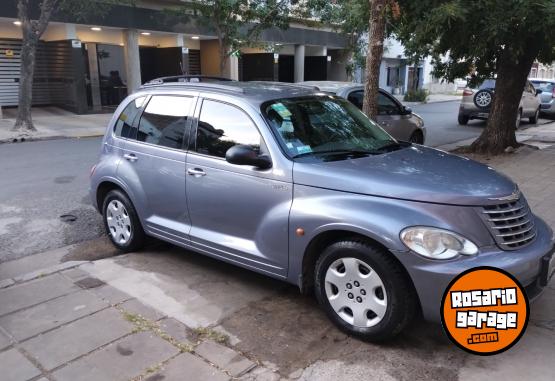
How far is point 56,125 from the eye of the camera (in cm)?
1641

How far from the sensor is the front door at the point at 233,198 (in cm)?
373

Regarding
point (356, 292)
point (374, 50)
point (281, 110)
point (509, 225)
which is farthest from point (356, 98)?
point (356, 292)

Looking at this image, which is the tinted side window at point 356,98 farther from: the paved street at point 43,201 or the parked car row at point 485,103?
the parked car row at point 485,103

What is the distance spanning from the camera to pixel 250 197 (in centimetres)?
386

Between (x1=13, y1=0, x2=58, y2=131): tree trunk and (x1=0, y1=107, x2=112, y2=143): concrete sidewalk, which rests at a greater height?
(x1=13, y1=0, x2=58, y2=131): tree trunk

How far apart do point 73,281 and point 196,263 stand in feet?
3.58

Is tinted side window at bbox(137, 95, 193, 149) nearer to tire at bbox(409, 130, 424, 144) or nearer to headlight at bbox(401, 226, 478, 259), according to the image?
headlight at bbox(401, 226, 478, 259)

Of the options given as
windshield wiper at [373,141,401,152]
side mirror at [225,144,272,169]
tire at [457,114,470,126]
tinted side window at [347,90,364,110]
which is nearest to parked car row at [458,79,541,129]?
tire at [457,114,470,126]

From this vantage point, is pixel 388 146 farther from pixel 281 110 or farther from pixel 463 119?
pixel 463 119

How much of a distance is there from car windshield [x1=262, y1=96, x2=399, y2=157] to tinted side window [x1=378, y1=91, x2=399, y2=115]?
455 cm

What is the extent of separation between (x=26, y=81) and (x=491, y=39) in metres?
12.5

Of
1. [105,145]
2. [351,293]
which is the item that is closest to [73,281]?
[105,145]

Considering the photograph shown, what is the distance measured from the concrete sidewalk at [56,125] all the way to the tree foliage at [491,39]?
32.3 feet

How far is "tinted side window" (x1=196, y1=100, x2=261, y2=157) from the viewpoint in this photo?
404 cm
